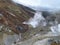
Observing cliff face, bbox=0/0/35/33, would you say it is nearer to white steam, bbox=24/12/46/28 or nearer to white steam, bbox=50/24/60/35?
white steam, bbox=24/12/46/28

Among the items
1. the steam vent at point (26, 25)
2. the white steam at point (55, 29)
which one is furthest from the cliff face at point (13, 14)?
the white steam at point (55, 29)

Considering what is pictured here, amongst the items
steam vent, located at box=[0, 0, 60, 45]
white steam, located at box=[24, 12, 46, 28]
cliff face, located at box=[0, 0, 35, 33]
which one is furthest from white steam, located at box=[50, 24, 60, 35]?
cliff face, located at box=[0, 0, 35, 33]

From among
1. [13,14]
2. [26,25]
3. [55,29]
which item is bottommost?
[55,29]

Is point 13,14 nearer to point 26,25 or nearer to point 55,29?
point 26,25

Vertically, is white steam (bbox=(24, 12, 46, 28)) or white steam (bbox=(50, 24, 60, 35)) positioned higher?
white steam (bbox=(24, 12, 46, 28))

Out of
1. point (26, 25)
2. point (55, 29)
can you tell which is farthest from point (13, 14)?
point (55, 29)

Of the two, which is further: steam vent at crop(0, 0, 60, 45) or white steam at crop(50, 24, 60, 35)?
white steam at crop(50, 24, 60, 35)

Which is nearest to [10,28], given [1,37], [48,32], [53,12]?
[1,37]

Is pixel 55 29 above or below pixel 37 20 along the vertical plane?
below
